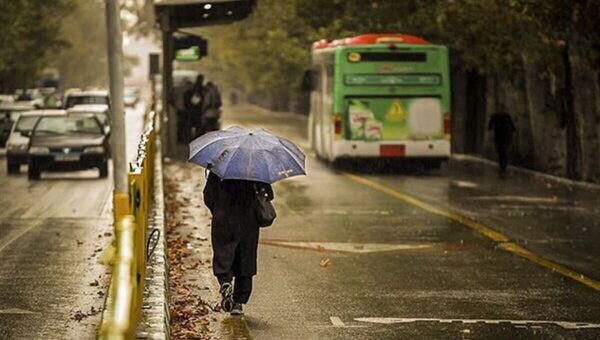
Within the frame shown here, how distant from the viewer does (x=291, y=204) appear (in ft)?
85.0

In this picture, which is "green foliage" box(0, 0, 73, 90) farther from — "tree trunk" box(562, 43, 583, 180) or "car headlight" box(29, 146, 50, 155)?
"tree trunk" box(562, 43, 583, 180)

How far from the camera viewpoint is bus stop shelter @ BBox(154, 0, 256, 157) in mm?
34441

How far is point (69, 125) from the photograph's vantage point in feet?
118

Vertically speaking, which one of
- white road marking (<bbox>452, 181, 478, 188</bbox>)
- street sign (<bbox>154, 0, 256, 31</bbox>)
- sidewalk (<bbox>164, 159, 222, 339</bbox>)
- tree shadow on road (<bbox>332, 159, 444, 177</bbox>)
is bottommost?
white road marking (<bbox>452, 181, 478, 188</bbox>)

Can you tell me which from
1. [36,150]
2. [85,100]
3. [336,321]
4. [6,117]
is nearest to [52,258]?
[336,321]

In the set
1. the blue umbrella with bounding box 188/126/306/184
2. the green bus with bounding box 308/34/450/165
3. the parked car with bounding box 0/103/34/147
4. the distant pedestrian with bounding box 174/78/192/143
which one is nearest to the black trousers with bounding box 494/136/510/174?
the green bus with bounding box 308/34/450/165

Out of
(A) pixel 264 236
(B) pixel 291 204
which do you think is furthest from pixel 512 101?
(A) pixel 264 236

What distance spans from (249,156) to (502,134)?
75.8 feet

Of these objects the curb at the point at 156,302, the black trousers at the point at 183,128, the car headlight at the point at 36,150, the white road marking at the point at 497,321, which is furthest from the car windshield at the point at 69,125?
the white road marking at the point at 497,321

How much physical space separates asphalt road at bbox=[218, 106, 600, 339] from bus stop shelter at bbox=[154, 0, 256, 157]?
5959 millimetres

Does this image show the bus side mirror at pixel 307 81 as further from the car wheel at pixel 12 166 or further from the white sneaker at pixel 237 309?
the white sneaker at pixel 237 309

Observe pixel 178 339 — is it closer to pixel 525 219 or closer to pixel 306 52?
pixel 525 219

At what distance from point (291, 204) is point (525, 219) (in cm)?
440

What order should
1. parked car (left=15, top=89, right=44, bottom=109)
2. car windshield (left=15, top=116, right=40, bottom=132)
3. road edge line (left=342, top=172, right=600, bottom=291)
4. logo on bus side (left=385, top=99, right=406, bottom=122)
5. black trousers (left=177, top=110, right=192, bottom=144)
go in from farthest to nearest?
1. parked car (left=15, top=89, right=44, bottom=109)
2. black trousers (left=177, top=110, right=192, bottom=144)
3. car windshield (left=15, top=116, right=40, bottom=132)
4. logo on bus side (left=385, top=99, right=406, bottom=122)
5. road edge line (left=342, top=172, right=600, bottom=291)
